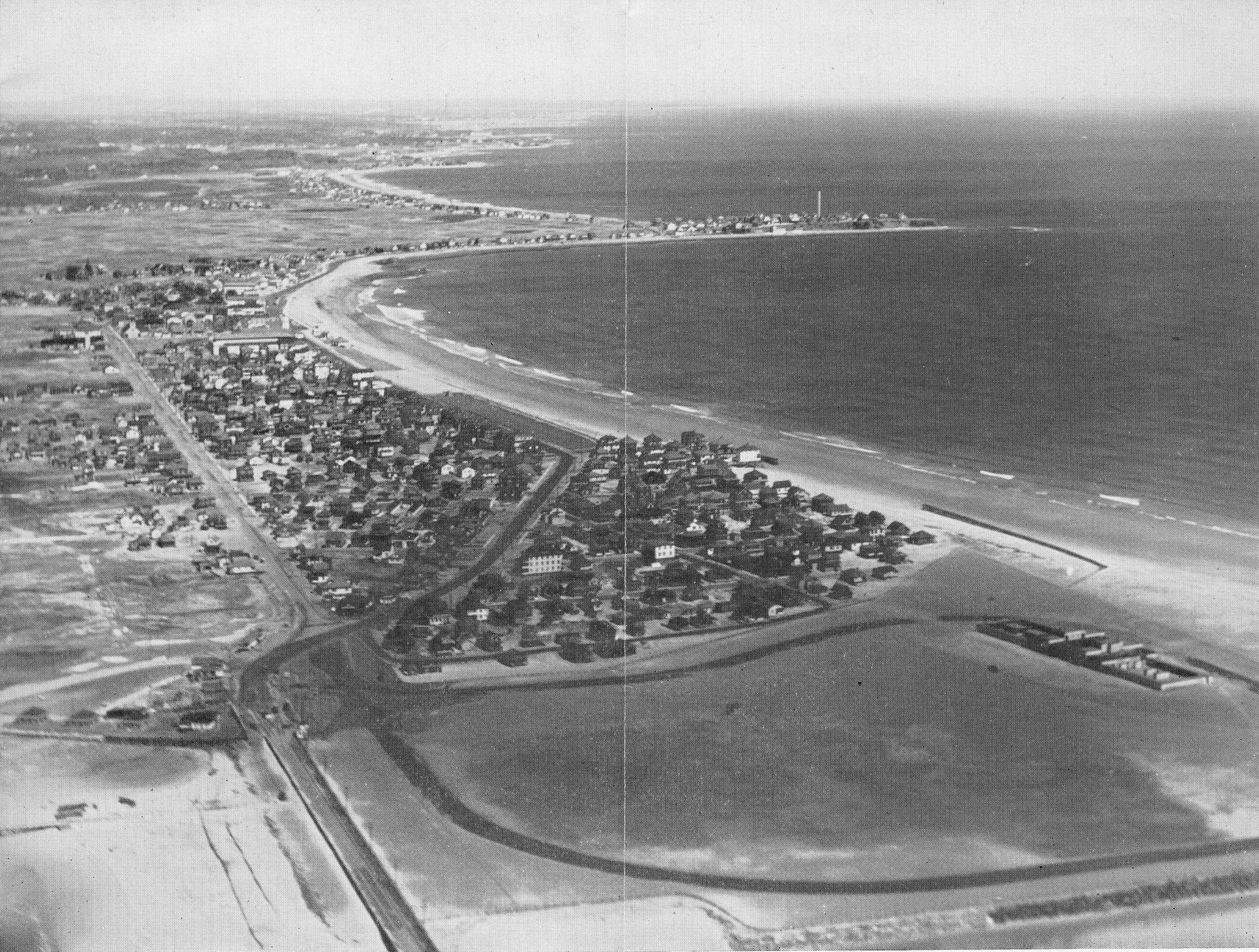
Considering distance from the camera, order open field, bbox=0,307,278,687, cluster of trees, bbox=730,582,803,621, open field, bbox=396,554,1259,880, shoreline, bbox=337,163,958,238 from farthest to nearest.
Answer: shoreline, bbox=337,163,958,238
cluster of trees, bbox=730,582,803,621
open field, bbox=0,307,278,687
open field, bbox=396,554,1259,880

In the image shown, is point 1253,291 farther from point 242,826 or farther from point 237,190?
point 242,826

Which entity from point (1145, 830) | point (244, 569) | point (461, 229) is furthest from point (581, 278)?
point (1145, 830)

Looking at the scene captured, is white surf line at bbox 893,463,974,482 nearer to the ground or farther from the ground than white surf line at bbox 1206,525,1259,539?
farther from the ground

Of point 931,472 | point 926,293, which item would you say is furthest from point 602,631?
point 926,293

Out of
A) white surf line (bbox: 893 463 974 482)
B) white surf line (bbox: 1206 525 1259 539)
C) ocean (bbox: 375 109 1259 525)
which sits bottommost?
white surf line (bbox: 1206 525 1259 539)

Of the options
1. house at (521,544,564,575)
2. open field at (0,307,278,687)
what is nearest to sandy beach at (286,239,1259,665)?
house at (521,544,564,575)

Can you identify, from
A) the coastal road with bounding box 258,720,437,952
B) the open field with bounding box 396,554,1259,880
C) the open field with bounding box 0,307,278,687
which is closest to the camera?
the coastal road with bounding box 258,720,437,952

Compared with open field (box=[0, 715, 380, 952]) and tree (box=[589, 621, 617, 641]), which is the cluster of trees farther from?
open field (box=[0, 715, 380, 952])

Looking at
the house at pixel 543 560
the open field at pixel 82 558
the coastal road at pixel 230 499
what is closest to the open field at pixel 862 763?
the house at pixel 543 560
